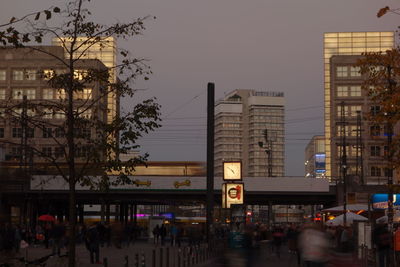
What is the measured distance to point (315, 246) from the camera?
53.8 feet

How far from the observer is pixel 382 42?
177 m

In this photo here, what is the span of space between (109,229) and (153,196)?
88.3 feet

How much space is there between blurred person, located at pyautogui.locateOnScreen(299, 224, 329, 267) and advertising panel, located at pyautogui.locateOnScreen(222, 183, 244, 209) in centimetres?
2195

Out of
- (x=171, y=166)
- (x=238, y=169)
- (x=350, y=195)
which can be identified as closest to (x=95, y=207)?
(x=171, y=166)

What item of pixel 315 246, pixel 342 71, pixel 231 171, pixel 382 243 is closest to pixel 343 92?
pixel 342 71

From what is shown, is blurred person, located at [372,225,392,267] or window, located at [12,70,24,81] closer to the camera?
blurred person, located at [372,225,392,267]

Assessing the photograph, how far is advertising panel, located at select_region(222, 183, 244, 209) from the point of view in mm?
38688

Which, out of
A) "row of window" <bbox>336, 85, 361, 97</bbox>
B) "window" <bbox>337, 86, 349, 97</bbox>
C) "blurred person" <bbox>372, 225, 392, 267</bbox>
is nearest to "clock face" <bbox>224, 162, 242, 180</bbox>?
"blurred person" <bbox>372, 225, 392, 267</bbox>

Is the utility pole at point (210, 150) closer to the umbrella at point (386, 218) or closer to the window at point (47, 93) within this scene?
the umbrella at point (386, 218)

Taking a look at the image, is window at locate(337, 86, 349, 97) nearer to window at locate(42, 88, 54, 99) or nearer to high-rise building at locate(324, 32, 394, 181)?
high-rise building at locate(324, 32, 394, 181)

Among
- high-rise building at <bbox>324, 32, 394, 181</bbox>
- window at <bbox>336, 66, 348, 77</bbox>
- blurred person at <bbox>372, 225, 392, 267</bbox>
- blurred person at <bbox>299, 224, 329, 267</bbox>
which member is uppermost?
high-rise building at <bbox>324, 32, 394, 181</bbox>

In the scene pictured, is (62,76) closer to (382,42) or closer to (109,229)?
(109,229)

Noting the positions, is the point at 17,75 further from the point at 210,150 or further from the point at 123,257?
the point at 123,257

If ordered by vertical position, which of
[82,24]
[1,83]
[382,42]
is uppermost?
[382,42]
